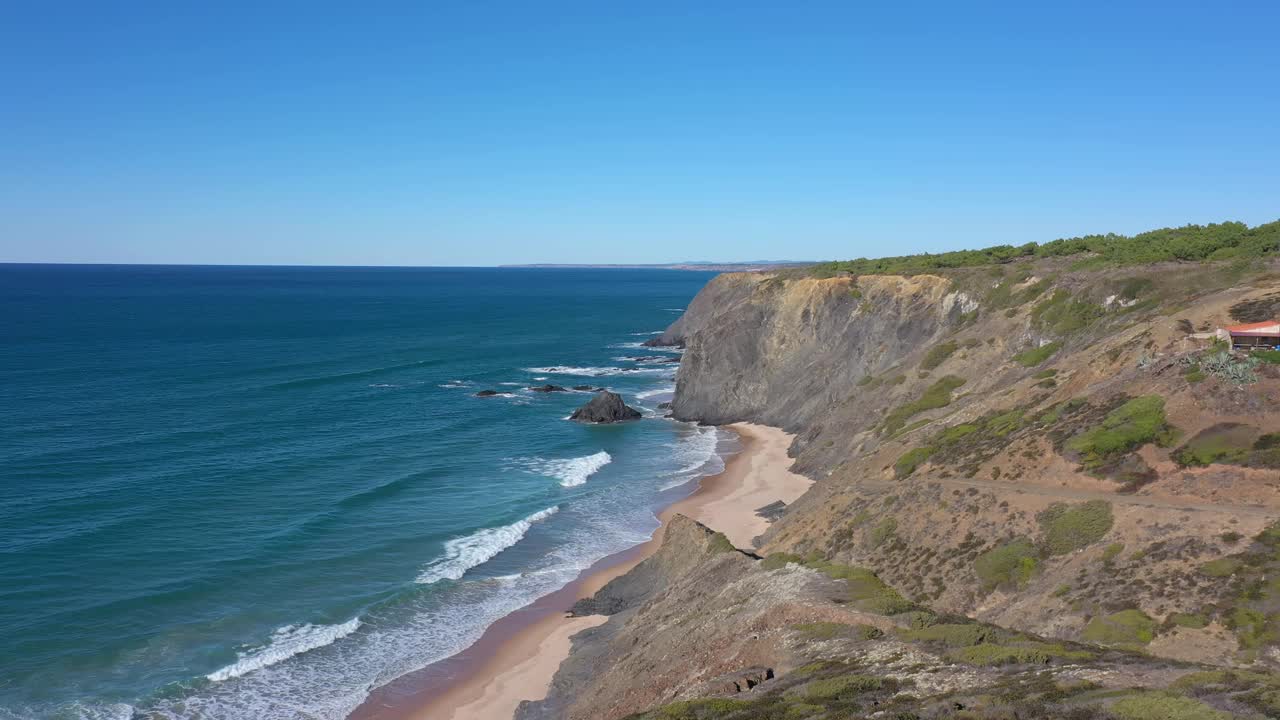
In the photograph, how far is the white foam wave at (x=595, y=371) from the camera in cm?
10994

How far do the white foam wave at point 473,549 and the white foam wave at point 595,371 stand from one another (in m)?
58.2

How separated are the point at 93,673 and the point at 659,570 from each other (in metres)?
22.1

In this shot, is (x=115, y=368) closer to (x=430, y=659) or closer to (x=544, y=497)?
(x=544, y=497)

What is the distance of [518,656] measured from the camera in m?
34.7

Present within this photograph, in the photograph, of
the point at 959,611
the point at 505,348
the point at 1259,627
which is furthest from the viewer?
the point at 505,348

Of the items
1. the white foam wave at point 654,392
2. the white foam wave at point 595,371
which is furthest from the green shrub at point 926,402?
the white foam wave at point 595,371

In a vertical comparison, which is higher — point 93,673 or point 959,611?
point 959,611

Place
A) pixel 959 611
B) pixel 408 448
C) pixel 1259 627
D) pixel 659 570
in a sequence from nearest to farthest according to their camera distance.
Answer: pixel 1259 627 → pixel 959 611 → pixel 659 570 → pixel 408 448

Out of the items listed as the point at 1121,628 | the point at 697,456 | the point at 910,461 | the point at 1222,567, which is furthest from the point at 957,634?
the point at 697,456

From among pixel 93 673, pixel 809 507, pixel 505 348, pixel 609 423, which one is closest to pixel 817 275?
pixel 609 423

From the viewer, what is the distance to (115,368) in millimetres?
99750

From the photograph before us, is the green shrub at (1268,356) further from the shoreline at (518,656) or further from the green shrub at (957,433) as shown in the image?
the shoreline at (518,656)

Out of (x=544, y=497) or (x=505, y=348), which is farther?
(x=505, y=348)

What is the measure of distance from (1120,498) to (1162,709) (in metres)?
14.5
